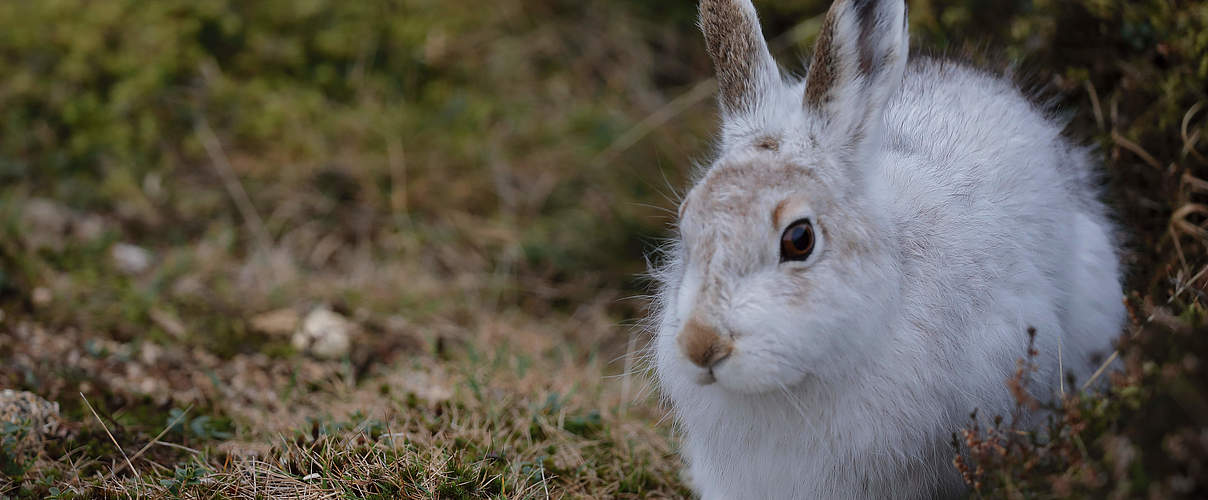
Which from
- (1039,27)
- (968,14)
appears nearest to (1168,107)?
(1039,27)

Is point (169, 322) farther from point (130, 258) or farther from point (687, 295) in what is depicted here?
point (687, 295)

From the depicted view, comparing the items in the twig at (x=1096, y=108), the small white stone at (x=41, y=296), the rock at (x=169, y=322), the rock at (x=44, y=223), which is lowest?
the rock at (x=169, y=322)

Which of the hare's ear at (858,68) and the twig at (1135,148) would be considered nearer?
the hare's ear at (858,68)

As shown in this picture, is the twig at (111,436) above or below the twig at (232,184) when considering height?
above

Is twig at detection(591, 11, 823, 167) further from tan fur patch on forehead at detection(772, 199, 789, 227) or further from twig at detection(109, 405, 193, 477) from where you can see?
tan fur patch on forehead at detection(772, 199, 789, 227)

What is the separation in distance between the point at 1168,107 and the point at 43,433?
442 centimetres

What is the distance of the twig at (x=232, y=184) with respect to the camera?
5727 millimetres

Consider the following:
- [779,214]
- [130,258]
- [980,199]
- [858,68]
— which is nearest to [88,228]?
[130,258]

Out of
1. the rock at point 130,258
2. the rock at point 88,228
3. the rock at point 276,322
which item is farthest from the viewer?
the rock at point 88,228

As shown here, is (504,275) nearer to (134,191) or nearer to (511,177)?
(511,177)

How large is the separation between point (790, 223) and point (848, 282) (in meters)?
0.23

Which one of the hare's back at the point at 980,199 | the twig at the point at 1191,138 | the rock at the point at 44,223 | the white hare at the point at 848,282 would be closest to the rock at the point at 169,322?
the rock at the point at 44,223

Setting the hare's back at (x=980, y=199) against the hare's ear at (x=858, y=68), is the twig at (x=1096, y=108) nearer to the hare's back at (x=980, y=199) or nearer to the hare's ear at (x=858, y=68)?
the hare's back at (x=980, y=199)

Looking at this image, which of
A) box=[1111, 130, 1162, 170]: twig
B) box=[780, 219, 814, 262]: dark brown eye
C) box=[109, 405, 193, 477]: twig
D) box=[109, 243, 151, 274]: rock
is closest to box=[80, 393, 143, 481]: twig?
box=[109, 405, 193, 477]: twig
